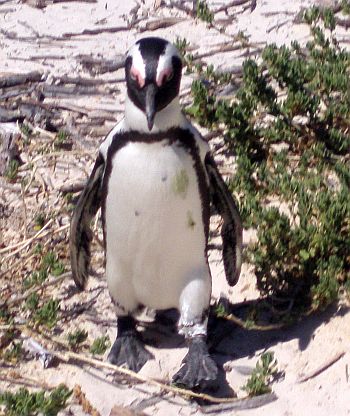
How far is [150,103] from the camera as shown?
3.21 m

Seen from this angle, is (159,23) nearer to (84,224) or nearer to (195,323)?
(84,224)

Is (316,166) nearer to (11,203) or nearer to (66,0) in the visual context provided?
(11,203)

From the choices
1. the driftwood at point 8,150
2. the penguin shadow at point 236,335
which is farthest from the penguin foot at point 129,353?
the driftwood at point 8,150

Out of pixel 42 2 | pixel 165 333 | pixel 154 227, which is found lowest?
pixel 165 333

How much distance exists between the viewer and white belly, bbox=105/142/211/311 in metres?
3.35

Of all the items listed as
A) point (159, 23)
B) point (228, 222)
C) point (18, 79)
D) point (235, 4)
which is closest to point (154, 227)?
point (228, 222)

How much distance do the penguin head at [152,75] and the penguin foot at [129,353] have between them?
0.83m

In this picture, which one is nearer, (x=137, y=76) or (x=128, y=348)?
(x=137, y=76)

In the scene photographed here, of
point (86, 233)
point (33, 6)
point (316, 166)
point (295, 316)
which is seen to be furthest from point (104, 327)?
point (33, 6)

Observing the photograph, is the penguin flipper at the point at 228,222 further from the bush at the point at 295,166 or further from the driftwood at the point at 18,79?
the driftwood at the point at 18,79

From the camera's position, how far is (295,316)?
3.68 metres

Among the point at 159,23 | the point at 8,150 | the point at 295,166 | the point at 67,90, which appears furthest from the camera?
the point at 159,23

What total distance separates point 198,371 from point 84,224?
640 millimetres

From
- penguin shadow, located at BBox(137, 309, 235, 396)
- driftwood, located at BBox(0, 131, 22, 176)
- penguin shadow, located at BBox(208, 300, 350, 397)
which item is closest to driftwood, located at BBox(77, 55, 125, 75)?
driftwood, located at BBox(0, 131, 22, 176)
